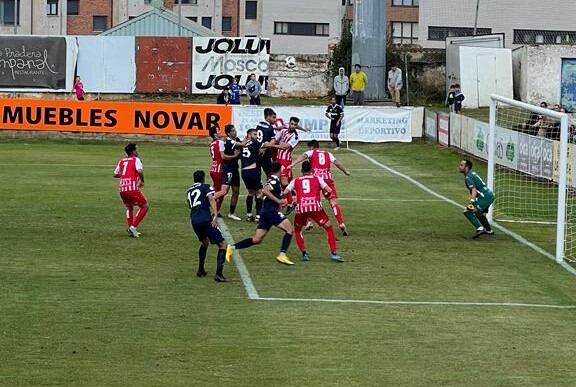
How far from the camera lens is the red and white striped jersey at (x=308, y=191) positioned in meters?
21.9

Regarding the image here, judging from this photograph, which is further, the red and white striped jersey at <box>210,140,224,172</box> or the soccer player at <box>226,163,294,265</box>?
the red and white striped jersey at <box>210,140,224,172</box>

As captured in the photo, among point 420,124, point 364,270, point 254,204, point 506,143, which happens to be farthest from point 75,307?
point 420,124

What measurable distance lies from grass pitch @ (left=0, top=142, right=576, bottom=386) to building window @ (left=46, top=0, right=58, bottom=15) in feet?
217

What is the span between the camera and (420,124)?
1831 inches

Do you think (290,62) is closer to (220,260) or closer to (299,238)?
(299,238)

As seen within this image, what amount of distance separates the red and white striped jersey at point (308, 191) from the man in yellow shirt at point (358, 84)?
28.9 metres

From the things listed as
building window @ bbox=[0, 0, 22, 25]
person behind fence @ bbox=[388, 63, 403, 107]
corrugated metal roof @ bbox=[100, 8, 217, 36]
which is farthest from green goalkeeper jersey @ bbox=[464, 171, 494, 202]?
building window @ bbox=[0, 0, 22, 25]

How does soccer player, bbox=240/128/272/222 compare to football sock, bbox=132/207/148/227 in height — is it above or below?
above

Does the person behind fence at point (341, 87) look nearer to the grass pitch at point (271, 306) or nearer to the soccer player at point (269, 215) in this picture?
the grass pitch at point (271, 306)

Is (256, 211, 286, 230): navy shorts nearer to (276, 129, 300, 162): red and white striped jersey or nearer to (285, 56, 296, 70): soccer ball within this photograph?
(276, 129, 300, 162): red and white striped jersey

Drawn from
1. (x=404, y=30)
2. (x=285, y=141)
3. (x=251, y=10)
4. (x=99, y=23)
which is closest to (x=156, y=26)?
(x=99, y=23)

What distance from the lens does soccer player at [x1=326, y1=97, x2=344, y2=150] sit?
43312mm

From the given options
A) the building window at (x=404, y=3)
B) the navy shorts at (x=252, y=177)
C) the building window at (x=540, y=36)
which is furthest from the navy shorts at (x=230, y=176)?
the building window at (x=404, y=3)

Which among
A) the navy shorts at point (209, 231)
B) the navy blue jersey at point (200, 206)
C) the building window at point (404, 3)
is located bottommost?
the navy shorts at point (209, 231)
